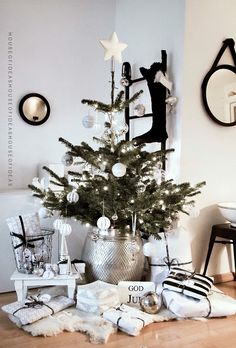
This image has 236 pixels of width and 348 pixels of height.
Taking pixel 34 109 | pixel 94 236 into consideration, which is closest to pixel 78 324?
pixel 94 236

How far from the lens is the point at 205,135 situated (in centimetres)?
302

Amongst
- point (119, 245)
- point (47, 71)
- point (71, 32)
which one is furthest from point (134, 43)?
point (119, 245)

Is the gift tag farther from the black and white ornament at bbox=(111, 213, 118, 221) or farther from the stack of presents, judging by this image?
the black and white ornament at bbox=(111, 213, 118, 221)

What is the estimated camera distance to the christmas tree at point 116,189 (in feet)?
8.47

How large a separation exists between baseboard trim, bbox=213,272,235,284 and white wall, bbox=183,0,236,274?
35 mm

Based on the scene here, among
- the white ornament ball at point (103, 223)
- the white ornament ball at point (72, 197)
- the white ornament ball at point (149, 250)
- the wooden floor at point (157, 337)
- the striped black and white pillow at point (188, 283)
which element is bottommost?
the wooden floor at point (157, 337)

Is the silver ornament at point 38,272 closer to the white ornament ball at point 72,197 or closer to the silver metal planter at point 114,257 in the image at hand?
the silver metal planter at point 114,257

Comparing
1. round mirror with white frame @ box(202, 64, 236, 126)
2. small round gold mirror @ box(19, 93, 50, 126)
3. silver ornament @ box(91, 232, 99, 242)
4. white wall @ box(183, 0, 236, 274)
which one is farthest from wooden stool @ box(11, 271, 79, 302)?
round mirror with white frame @ box(202, 64, 236, 126)

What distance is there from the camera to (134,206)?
2.59 m

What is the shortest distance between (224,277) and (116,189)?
129cm

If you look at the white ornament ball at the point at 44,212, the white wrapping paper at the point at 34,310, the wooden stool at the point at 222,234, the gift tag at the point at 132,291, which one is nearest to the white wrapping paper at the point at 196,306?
the gift tag at the point at 132,291

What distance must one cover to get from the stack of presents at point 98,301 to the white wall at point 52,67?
0.89 metres

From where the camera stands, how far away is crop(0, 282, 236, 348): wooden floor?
2.03 m

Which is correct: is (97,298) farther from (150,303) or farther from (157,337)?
Result: (157,337)
